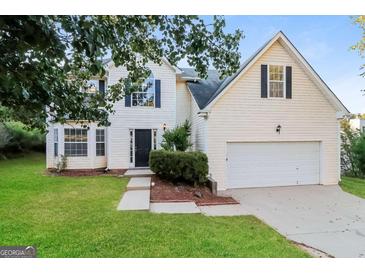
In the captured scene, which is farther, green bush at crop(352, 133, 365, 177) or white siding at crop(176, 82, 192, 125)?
white siding at crop(176, 82, 192, 125)

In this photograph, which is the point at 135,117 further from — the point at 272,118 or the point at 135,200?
the point at 135,200

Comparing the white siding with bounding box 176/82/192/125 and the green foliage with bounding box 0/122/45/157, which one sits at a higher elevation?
the white siding with bounding box 176/82/192/125

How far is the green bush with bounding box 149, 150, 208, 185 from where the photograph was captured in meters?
9.42

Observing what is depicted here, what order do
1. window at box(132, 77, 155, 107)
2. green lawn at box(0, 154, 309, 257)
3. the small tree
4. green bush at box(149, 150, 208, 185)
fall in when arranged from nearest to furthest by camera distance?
green lawn at box(0, 154, 309, 257)
green bush at box(149, 150, 208, 185)
window at box(132, 77, 155, 107)
the small tree

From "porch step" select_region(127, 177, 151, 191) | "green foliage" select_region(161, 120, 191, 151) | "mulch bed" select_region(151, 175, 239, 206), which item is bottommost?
"mulch bed" select_region(151, 175, 239, 206)

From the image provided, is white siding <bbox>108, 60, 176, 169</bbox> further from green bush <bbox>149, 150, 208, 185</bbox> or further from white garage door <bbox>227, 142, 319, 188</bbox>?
white garage door <bbox>227, 142, 319, 188</bbox>

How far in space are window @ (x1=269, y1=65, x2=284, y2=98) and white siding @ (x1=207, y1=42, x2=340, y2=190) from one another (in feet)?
0.93

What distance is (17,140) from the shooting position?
1938 centimetres

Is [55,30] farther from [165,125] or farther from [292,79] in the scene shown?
[165,125]

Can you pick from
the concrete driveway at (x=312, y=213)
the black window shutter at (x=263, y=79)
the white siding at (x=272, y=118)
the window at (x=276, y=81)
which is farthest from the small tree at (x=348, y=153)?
the black window shutter at (x=263, y=79)

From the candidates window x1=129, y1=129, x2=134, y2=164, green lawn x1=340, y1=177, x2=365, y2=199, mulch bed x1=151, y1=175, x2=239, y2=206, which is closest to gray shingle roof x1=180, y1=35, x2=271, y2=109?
mulch bed x1=151, y1=175, x2=239, y2=206

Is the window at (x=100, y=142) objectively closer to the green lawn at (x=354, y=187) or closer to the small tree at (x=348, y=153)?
the green lawn at (x=354, y=187)
